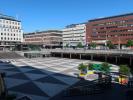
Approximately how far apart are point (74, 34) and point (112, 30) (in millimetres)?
46336

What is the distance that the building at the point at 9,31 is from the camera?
108m

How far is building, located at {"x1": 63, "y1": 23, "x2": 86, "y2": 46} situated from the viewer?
144 m

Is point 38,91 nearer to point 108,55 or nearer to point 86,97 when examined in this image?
point 86,97

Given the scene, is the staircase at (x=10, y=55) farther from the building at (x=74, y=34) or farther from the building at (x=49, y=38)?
the building at (x=74, y=34)

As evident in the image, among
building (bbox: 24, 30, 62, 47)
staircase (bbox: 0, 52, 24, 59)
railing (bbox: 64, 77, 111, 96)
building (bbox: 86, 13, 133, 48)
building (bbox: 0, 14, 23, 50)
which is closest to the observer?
railing (bbox: 64, 77, 111, 96)

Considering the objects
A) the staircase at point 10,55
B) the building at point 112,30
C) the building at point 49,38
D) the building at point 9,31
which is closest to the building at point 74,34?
the building at point 49,38

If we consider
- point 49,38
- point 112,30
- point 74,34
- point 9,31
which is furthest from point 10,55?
point 74,34

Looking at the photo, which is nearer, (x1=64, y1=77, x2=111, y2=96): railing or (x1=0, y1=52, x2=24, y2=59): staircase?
(x1=64, y1=77, x2=111, y2=96): railing

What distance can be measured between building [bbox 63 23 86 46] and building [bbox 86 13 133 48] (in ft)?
67.2

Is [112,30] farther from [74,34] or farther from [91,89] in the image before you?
[91,89]

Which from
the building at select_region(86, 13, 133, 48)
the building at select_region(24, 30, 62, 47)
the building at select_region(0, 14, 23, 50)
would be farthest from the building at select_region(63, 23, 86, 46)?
the building at select_region(0, 14, 23, 50)

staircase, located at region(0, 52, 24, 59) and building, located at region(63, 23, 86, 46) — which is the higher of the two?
building, located at region(63, 23, 86, 46)

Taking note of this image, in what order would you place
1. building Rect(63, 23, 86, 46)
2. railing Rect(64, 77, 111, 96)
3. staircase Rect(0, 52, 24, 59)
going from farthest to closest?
building Rect(63, 23, 86, 46) → staircase Rect(0, 52, 24, 59) → railing Rect(64, 77, 111, 96)

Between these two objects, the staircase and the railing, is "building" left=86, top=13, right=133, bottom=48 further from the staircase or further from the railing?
the railing
